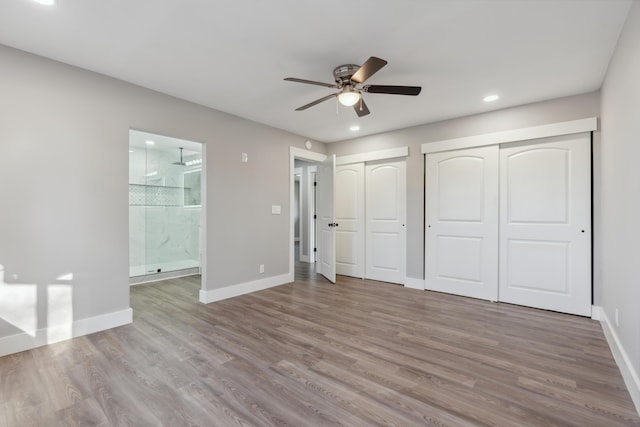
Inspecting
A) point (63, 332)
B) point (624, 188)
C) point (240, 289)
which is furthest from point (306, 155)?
point (624, 188)

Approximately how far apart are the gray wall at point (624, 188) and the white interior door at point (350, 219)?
3.10 metres

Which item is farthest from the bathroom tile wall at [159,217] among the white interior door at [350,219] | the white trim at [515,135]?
the white trim at [515,135]

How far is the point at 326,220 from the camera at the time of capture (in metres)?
5.30

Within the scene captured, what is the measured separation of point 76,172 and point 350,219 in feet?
12.6

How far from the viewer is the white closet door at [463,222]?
154 inches

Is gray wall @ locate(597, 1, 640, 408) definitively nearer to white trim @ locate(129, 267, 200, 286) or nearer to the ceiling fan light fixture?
the ceiling fan light fixture

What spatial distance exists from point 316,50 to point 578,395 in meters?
3.02

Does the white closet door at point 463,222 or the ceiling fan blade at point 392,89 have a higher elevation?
the ceiling fan blade at point 392,89

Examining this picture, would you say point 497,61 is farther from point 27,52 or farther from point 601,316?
point 27,52

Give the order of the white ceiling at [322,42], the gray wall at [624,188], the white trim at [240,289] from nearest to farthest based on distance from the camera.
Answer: the gray wall at [624,188] < the white ceiling at [322,42] < the white trim at [240,289]

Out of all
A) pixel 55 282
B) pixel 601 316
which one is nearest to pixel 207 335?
pixel 55 282

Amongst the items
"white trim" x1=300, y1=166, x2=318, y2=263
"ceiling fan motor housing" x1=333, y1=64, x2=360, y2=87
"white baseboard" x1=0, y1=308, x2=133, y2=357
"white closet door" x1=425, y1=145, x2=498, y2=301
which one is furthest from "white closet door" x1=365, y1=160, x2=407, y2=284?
"white baseboard" x1=0, y1=308, x2=133, y2=357

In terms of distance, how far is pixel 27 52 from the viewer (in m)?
2.50

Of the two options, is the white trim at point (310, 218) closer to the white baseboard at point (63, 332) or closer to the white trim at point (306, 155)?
the white trim at point (306, 155)
